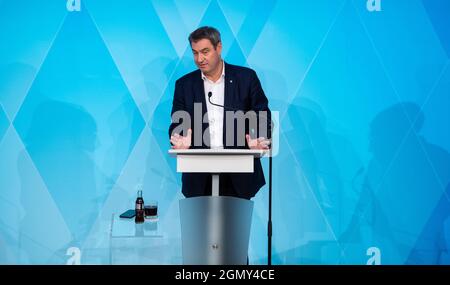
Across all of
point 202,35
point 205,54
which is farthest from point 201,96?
point 202,35

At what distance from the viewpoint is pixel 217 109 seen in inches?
168

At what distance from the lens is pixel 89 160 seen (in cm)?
495

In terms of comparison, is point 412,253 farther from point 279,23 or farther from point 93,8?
point 93,8

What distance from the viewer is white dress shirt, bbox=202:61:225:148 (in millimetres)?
4219

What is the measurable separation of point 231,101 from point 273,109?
3.18 ft

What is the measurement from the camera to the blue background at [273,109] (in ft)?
16.0

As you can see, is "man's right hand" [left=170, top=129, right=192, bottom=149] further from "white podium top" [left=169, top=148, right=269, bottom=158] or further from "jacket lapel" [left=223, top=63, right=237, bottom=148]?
"jacket lapel" [left=223, top=63, right=237, bottom=148]

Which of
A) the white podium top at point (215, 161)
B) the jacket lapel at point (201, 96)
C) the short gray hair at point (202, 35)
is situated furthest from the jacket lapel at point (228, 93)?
the white podium top at point (215, 161)

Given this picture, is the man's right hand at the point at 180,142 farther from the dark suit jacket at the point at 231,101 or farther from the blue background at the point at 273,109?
the blue background at the point at 273,109

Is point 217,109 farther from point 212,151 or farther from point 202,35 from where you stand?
point 212,151

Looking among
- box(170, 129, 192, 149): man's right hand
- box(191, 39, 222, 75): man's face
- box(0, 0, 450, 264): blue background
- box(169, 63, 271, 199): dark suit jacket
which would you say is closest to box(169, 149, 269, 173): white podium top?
box(170, 129, 192, 149): man's right hand

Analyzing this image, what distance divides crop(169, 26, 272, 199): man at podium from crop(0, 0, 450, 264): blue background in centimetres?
77

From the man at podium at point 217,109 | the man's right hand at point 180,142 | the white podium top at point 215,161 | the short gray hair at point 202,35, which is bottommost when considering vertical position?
the white podium top at point 215,161
